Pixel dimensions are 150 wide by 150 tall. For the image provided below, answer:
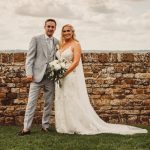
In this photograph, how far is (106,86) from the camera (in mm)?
9117

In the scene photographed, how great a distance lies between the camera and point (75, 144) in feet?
21.0

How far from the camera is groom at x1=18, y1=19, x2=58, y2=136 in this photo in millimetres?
7359

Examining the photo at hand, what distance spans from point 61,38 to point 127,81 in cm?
217

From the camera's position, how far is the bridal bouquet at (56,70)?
7297mm

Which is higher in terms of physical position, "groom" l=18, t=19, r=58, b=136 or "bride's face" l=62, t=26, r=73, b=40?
"bride's face" l=62, t=26, r=73, b=40

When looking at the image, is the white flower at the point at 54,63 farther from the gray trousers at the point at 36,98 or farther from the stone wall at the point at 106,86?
the stone wall at the point at 106,86

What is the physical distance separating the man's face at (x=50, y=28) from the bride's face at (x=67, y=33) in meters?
0.19

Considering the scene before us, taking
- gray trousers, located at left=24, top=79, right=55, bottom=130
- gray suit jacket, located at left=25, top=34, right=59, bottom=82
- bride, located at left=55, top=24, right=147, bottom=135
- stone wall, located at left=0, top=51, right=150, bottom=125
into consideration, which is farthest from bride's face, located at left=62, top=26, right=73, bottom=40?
stone wall, located at left=0, top=51, right=150, bottom=125

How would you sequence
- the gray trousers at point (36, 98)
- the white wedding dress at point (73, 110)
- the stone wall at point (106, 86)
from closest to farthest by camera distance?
the gray trousers at point (36, 98) < the white wedding dress at point (73, 110) < the stone wall at point (106, 86)

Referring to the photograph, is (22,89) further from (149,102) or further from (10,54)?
(149,102)

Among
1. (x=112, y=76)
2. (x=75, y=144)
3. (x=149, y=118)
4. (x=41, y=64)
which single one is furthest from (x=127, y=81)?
(x=75, y=144)

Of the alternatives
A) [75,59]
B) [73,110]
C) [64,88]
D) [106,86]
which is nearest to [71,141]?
[73,110]

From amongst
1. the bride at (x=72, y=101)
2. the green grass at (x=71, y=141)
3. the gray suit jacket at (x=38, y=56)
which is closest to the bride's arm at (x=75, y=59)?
the bride at (x=72, y=101)

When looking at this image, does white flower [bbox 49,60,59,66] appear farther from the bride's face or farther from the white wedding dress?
the bride's face
